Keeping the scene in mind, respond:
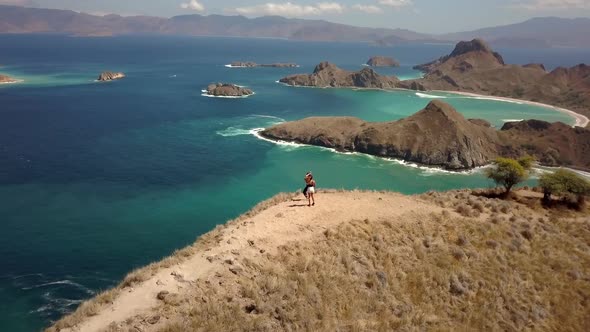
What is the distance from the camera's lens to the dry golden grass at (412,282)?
60.8 ft

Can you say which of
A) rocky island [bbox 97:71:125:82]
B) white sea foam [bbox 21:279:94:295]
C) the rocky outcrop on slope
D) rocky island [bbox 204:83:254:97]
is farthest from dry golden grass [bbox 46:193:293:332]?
rocky island [bbox 97:71:125:82]

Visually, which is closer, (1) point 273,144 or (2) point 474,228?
(2) point 474,228

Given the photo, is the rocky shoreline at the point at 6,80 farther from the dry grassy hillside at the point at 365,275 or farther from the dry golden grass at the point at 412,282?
the dry golden grass at the point at 412,282

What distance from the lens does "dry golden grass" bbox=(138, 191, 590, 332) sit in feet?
60.8

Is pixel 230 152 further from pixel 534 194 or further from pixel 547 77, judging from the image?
pixel 547 77

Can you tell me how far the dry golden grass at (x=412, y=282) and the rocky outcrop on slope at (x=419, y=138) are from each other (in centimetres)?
5695

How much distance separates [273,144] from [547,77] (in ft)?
549

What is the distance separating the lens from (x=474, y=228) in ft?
94.0

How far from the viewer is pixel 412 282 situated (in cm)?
2327

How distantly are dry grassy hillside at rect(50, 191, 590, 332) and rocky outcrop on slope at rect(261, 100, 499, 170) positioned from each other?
55.9 meters

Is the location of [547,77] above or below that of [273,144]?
above

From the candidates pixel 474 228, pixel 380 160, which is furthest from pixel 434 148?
pixel 474 228

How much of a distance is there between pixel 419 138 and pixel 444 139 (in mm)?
5183

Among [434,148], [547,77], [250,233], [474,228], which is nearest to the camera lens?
[250,233]
